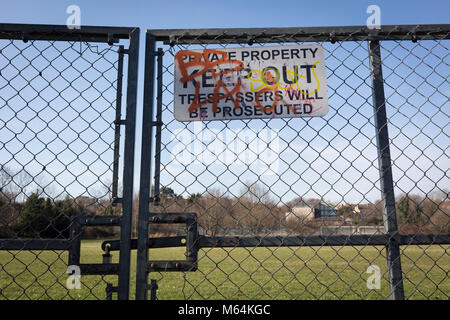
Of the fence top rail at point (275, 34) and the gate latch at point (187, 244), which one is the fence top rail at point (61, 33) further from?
the gate latch at point (187, 244)

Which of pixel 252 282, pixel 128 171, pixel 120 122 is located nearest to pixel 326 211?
pixel 128 171

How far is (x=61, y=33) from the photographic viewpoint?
1.79 m

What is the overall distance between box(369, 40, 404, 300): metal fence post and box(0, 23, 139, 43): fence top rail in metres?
1.44

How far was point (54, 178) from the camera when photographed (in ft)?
5.50

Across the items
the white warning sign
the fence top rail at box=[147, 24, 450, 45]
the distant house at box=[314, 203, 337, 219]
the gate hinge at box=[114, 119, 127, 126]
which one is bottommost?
the distant house at box=[314, 203, 337, 219]

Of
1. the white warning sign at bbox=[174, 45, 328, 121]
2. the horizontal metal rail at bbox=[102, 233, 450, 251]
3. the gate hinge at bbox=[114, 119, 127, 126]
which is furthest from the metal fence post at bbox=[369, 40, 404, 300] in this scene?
the gate hinge at bbox=[114, 119, 127, 126]

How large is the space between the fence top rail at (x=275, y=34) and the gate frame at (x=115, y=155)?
0.22 meters

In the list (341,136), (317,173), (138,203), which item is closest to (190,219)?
(138,203)

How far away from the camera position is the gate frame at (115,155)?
155cm

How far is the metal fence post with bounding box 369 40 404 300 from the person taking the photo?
1618mm

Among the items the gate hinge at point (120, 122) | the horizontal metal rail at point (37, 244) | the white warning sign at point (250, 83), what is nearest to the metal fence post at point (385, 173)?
the white warning sign at point (250, 83)

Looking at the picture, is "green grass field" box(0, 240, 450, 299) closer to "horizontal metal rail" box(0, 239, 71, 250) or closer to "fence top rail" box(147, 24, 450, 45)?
"horizontal metal rail" box(0, 239, 71, 250)

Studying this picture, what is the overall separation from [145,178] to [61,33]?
3.35 ft
